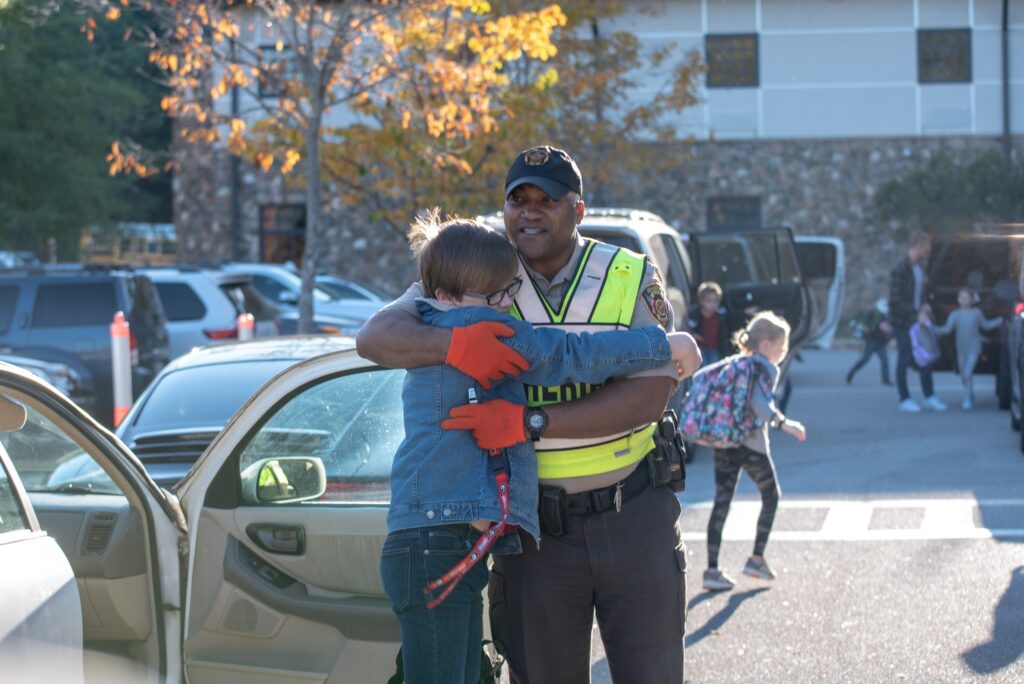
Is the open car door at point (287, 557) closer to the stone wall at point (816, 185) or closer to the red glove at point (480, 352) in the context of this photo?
the red glove at point (480, 352)

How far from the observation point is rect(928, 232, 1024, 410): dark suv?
1505 cm

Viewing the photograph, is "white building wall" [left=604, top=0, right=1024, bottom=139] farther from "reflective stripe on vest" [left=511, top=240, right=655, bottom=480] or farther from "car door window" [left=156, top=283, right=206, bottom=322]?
"reflective stripe on vest" [left=511, top=240, right=655, bottom=480]

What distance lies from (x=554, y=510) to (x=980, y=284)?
13405 millimetres

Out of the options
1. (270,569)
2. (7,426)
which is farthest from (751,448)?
(7,426)

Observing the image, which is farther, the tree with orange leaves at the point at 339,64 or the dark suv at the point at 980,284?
the dark suv at the point at 980,284

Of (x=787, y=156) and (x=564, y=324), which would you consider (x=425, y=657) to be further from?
(x=787, y=156)

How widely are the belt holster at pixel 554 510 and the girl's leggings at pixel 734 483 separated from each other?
4.40 m

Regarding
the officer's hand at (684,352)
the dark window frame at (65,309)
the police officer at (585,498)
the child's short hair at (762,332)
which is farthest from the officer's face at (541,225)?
the dark window frame at (65,309)

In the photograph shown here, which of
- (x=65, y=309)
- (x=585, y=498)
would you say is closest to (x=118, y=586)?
(x=585, y=498)

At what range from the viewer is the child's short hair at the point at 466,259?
3232 millimetres

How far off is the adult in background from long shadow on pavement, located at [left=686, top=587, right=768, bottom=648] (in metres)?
8.21

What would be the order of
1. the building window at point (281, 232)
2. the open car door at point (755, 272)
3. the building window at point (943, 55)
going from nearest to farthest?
the open car door at point (755, 272) < the building window at point (943, 55) < the building window at point (281, 232)

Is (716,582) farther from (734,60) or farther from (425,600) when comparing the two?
(734,60)

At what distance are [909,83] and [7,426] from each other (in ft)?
96.7
